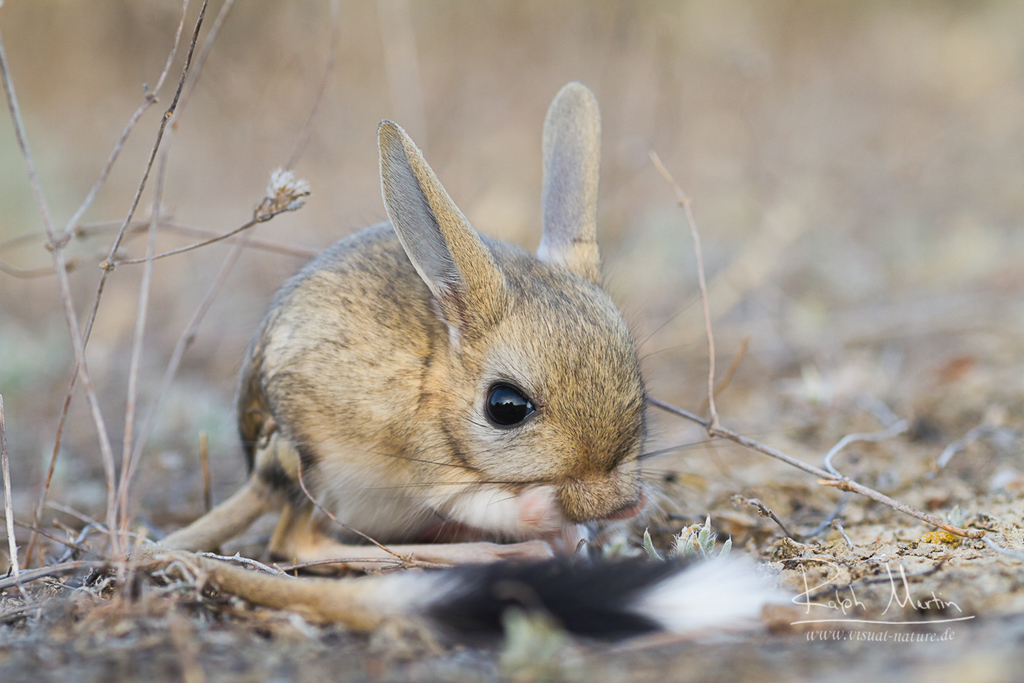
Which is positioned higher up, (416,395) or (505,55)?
(505,55)

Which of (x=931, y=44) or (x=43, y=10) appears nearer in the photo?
(x=43, y=10)

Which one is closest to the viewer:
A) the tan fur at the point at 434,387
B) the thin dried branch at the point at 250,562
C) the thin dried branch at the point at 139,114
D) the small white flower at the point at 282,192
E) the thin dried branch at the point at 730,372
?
the thin dried branch at the point at 250,562

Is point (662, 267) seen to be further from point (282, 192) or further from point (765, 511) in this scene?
point (282, 192)

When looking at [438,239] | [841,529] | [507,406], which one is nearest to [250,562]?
[507,406]

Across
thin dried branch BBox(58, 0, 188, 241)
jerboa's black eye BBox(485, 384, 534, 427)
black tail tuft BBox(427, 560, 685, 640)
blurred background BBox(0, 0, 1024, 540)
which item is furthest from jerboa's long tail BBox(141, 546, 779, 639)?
thin dried branch BBox(58, 0, 188, 241)

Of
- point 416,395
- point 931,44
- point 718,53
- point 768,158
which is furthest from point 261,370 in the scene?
point 931,44

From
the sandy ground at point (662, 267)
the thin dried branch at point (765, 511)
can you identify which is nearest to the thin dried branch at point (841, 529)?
the sandy ground at point (662, 267)

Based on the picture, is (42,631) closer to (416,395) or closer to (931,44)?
(416,395)

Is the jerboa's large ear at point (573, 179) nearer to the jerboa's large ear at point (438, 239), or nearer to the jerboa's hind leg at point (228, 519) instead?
the jerboa's large ear at point (438, 239)
